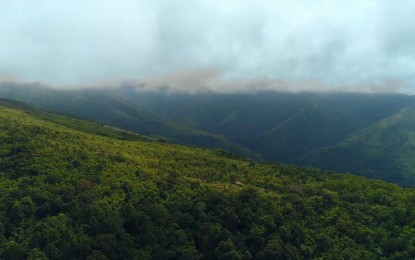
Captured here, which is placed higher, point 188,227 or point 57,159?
point 57,159

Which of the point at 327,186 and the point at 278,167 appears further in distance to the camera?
the point at 278,167

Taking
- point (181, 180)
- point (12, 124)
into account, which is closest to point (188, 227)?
point (181, 180)

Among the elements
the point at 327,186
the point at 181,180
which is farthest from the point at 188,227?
the point at 327,186

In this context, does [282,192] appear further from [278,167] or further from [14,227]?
[14,227]

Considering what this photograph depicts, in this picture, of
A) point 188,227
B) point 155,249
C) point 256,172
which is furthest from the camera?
point 256,172

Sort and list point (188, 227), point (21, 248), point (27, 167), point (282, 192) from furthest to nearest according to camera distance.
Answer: point (282, 192) < point (27, 167) < point (188, 227) < point (21, 248)

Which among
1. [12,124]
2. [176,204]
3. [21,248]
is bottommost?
[21,248]
